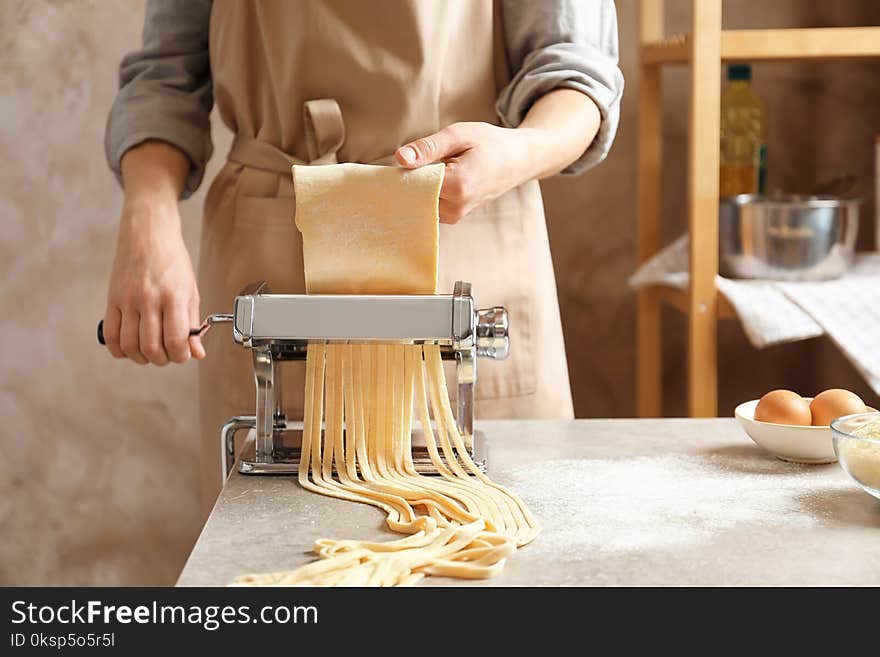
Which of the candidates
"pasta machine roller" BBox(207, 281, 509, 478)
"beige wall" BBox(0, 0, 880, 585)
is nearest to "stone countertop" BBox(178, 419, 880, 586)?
"pasta machine roller" BBox(207, 281, 509, 478)

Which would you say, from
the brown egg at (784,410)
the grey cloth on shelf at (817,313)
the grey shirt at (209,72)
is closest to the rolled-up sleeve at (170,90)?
the grey shirt at (209,72)

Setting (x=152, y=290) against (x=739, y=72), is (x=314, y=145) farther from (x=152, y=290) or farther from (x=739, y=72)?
(x=739, y=72)

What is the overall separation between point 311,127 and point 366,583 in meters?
0.66

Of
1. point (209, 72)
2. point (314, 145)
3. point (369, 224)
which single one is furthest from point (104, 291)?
point (369, 224)

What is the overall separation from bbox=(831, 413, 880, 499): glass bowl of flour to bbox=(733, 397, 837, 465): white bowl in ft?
0.24

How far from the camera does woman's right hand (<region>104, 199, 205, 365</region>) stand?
1.00 metres

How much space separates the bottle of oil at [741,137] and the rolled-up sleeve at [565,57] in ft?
2.19

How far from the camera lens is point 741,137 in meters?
1.86

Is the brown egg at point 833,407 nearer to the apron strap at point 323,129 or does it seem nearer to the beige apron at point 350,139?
the beige apron at point 350,139

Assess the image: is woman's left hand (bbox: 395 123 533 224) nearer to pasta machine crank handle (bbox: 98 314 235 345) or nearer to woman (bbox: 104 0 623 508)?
woman (bbox: 104 0 623 508)
